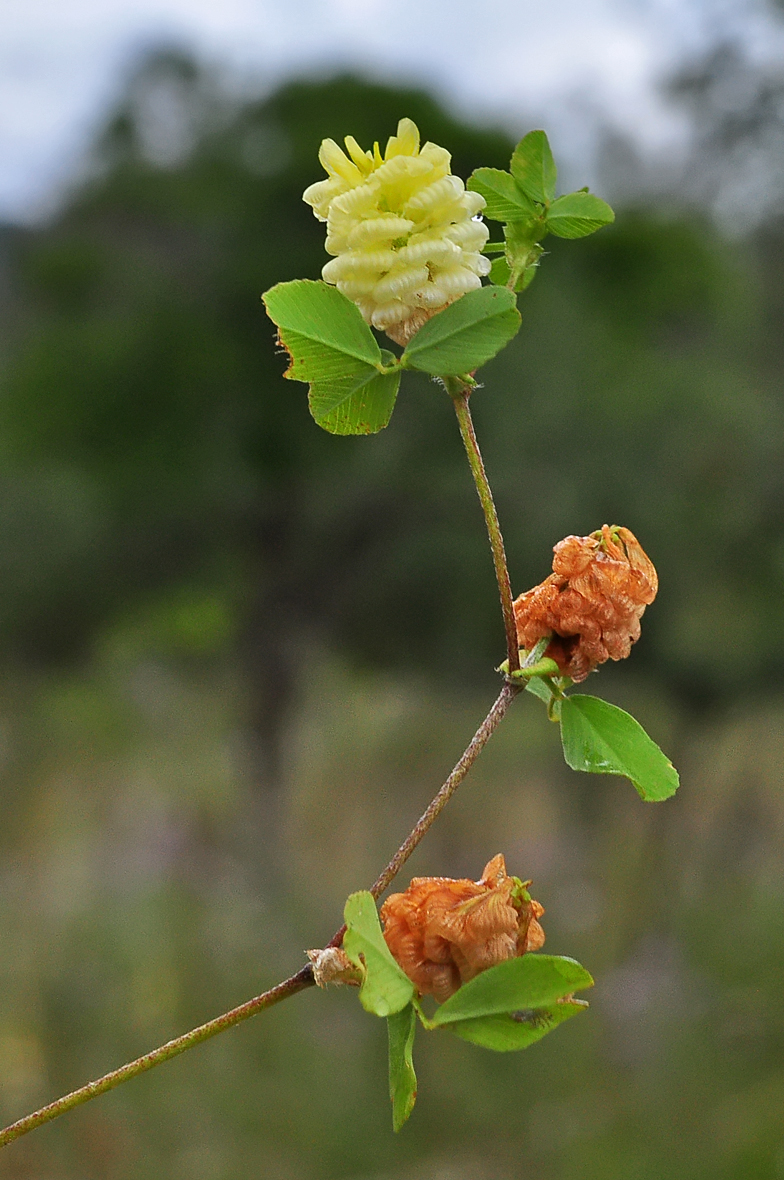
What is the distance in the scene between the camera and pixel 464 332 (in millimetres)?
224

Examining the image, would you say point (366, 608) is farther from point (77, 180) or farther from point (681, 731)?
point (77, 180)

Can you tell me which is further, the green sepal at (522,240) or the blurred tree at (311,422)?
the blurred tree at (311,422)

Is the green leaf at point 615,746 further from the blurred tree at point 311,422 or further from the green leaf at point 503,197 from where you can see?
the blurred tree at point 311,422

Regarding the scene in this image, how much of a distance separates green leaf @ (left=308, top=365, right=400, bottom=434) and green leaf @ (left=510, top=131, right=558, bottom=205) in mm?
57

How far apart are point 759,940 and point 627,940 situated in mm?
349

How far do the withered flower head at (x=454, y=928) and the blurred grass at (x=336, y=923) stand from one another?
64.7 inches

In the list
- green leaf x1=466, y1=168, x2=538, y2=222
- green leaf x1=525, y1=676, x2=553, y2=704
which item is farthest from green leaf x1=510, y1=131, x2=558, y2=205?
green leaf x1=525, y1=676, x2=553, y2=704

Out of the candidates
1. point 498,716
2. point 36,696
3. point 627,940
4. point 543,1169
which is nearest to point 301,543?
point 36,696

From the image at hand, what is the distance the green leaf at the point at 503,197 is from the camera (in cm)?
25

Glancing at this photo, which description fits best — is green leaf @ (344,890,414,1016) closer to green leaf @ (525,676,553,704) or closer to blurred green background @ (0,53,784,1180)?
green leaf @ (525,676,553,704)

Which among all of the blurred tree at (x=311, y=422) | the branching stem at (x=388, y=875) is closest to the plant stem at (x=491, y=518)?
the branching stem at (x=388, y=875)

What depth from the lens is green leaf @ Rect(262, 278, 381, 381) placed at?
0.74ft

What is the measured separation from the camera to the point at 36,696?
122 inches

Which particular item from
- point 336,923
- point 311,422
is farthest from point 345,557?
point 336,923
